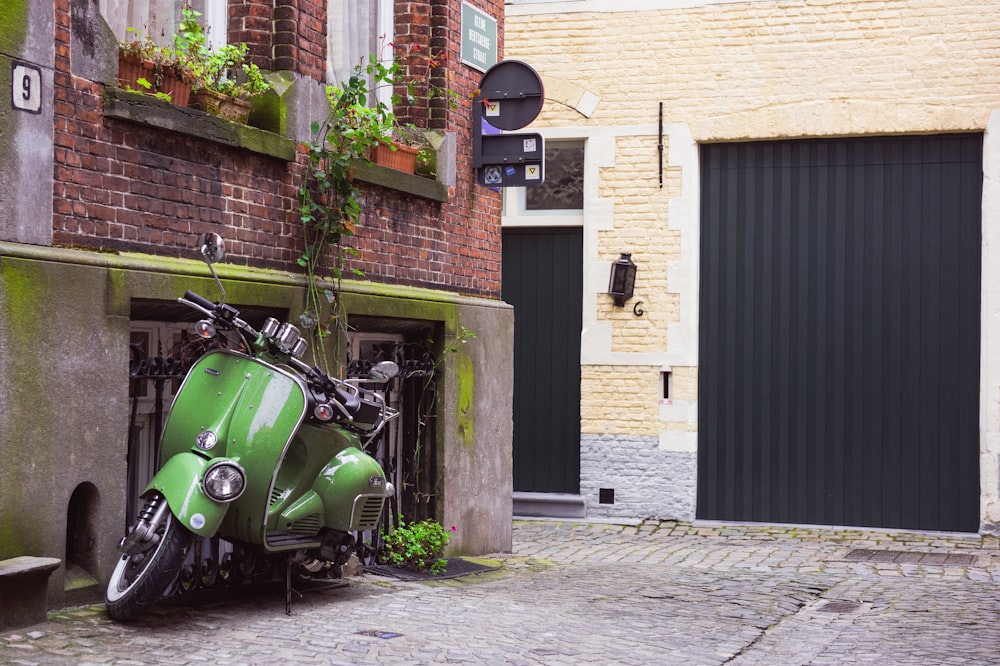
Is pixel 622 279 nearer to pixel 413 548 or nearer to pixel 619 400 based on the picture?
pixel 619 400

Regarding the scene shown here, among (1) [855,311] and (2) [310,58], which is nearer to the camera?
(2) [310,58]

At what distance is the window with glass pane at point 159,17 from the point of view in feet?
22.3

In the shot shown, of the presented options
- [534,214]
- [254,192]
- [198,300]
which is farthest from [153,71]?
[534,214]

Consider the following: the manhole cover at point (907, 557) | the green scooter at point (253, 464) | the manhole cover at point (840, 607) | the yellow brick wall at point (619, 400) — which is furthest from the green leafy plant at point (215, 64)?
the yellow brick wall at point (619, 400)

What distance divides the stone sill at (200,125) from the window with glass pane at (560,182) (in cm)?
504

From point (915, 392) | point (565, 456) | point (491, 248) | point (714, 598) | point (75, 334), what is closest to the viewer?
point (75, 334)

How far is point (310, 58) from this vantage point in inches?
299

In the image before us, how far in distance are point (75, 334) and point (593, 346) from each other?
7.44m

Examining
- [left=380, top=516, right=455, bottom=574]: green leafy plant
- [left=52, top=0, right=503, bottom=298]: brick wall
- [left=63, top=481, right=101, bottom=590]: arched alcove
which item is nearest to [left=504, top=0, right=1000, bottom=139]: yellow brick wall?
[left=52, top=0, right=503, bottom=298]: brick wall

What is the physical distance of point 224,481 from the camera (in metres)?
5.85

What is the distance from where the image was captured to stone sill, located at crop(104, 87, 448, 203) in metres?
6.15

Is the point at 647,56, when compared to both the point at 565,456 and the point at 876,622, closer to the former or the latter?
the point at 565,456

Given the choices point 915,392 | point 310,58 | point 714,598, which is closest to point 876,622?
point 714,598

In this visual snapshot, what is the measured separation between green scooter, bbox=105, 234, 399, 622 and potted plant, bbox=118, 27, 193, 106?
946mm
